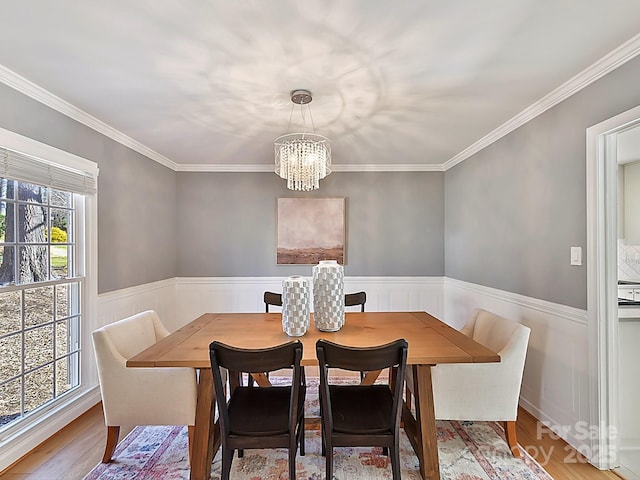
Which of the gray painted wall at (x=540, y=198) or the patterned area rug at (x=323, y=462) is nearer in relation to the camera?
the patterned area rug at (x=323, y=462)

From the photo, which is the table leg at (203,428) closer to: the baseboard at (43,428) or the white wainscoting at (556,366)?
the baseboard at (43,428)

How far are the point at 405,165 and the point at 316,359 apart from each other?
338cm

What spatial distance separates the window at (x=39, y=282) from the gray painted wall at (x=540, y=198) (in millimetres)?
3431

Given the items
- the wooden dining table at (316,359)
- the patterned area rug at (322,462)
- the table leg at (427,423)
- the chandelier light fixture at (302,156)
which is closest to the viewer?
the wooden dining table at (316,359)

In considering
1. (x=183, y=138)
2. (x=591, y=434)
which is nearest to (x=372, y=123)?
(x=183, y=138)

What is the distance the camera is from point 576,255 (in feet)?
7.76

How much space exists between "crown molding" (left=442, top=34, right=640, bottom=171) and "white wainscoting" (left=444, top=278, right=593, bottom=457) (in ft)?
4.53

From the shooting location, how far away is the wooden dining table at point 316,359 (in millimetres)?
1870

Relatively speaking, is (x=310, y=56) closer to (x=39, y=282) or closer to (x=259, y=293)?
(x=39, y=282)

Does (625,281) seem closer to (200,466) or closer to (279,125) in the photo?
(279,125)

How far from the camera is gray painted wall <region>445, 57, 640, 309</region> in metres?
2.28

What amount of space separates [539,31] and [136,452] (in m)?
3.26

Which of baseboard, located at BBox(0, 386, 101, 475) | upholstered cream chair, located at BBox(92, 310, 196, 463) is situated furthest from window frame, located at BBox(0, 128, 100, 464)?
upholstered cream chair, located at BBox(92, 310, 196, 463)

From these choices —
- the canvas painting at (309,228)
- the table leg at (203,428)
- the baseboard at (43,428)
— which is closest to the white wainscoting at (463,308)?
the canvas painting at (309,228)
